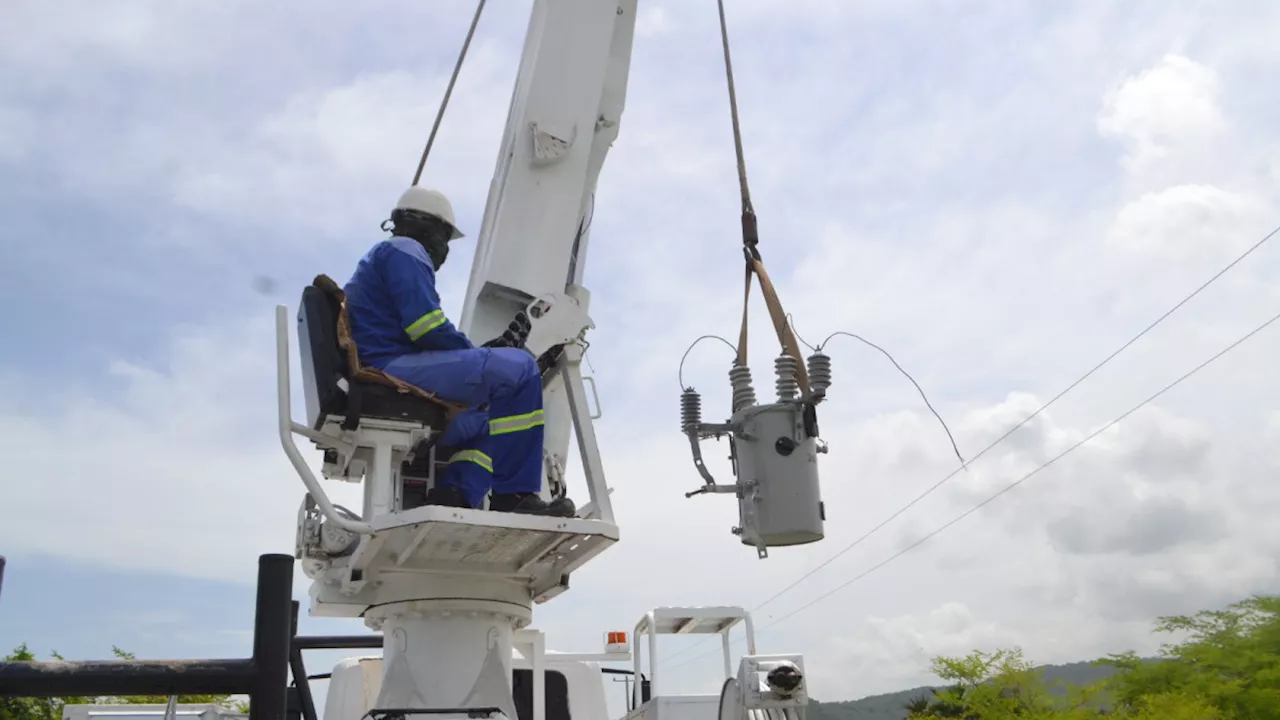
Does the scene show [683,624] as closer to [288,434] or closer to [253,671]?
[288,434]

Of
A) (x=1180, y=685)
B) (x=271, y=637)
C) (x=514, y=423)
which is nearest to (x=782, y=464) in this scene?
(x=514, y=423)

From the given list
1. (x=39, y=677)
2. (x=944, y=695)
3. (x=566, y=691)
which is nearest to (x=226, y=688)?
(x=39, y=677)

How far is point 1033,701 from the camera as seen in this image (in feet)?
50.6

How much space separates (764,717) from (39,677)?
13.3 ft

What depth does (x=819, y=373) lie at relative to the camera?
539cm

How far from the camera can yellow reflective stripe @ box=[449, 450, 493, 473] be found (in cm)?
466

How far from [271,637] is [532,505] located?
2.98 m

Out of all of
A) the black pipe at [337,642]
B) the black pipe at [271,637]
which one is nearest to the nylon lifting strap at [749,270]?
the black pipe at [337,642]

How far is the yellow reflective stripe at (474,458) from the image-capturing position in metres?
4.66

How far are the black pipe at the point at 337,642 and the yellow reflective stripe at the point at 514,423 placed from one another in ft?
4.38

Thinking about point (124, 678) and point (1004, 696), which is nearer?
point (124, 678)

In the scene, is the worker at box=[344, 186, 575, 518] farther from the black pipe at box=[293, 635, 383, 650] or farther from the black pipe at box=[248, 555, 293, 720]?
the black pipe at box=[248, 555, 293, 720]

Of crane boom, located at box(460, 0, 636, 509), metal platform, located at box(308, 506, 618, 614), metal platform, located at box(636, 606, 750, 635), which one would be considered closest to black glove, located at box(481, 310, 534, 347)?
crane boom, located at box(460, 0, 636, 509)

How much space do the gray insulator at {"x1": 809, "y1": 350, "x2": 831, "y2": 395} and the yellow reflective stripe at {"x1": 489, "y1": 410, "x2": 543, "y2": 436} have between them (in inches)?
56.9
